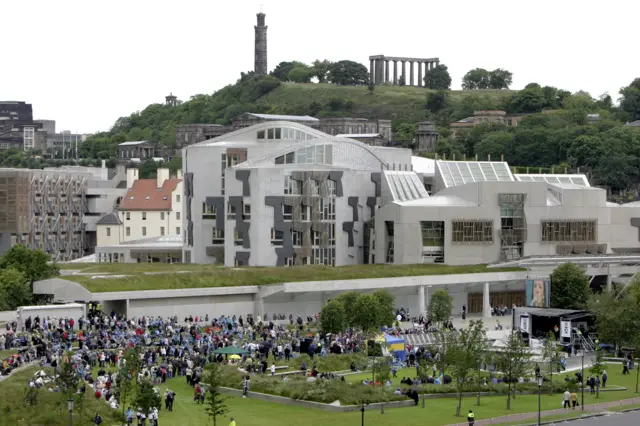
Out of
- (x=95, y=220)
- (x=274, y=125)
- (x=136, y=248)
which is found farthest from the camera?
(x=95, y=220)

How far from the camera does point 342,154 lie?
126 meters

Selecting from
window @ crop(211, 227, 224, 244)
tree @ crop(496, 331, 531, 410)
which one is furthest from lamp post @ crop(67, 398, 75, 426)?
window @ crop(211, 227, 224, 244)

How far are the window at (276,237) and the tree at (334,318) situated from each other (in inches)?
1207

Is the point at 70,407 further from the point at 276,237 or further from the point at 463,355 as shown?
the point at 276,237

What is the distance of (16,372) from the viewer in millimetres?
67375

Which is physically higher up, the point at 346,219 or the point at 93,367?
the point at 346,219

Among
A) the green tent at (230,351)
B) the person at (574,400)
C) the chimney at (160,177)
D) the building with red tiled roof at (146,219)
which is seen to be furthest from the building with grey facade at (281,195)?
the person at (574,400)

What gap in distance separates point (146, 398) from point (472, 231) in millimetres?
62615

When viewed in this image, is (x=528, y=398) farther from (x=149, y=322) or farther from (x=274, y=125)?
(x=274, y=125)

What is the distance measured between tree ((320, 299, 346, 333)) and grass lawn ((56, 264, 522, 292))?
15642mm

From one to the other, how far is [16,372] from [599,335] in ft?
124

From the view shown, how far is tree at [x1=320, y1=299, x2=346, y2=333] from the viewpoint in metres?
Result: 87.6

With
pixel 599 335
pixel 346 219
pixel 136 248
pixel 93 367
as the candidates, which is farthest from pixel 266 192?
pixel 93 367

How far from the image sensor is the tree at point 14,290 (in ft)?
301
